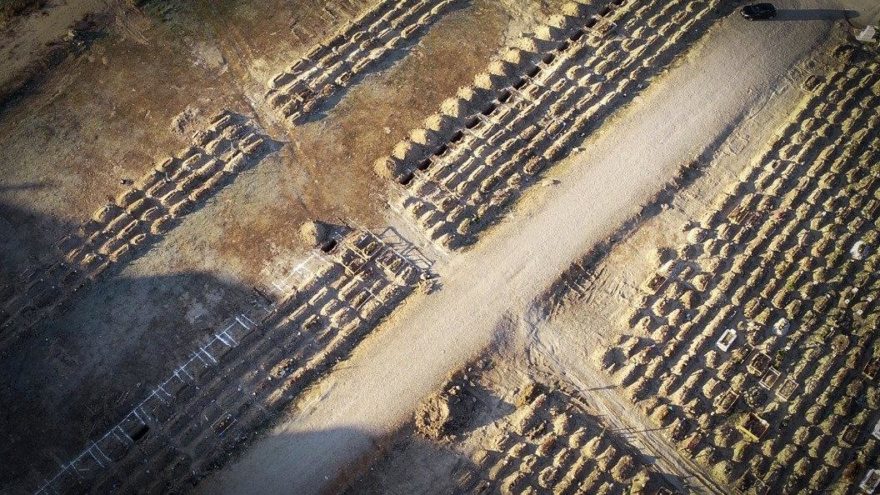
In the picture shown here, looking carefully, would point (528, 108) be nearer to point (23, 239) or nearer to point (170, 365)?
point (170, 365)

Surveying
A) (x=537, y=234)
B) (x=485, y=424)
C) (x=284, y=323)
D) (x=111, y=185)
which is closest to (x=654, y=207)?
(x=537, y=234)

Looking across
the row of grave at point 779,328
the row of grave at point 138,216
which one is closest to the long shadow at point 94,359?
the row of grave at point 138,216

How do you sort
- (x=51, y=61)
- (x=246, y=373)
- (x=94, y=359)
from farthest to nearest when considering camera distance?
(x=51, y=61)
(x=94, y=359)
(x=246, y=373)

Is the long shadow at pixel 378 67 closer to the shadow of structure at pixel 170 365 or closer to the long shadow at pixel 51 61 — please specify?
the shadow of structure at pixel 170 365

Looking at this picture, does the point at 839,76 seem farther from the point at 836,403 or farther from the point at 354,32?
the point at 354,32

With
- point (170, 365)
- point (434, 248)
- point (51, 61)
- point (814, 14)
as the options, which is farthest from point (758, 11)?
point (51, 61)
